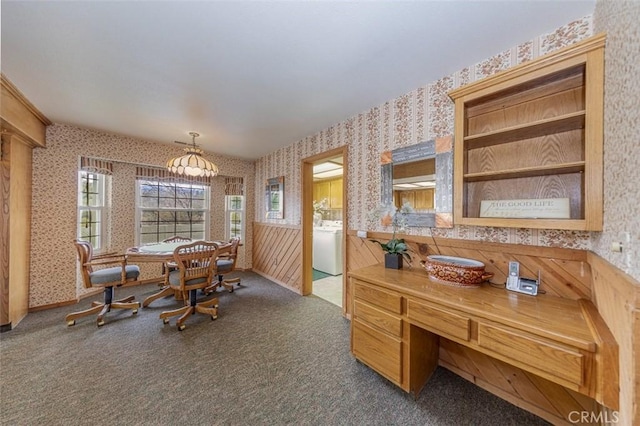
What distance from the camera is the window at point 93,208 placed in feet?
11.3

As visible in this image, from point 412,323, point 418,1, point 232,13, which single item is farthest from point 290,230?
point 418,1

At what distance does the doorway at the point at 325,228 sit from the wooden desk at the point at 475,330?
1087 millimetres

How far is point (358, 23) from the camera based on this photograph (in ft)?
4.65

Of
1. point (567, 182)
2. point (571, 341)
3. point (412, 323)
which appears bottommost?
point (412, 323)

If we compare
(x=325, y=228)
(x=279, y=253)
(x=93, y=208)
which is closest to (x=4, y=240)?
(x=93, y=208)

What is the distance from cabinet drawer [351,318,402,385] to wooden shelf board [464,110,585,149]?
1.56 meters

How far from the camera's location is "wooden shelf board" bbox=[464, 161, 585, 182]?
1.31 meters

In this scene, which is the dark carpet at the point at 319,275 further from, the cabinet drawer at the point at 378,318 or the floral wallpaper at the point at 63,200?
the floral wallpaper at the point at 63,200

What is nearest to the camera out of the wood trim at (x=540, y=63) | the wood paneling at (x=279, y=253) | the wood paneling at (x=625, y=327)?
the wood paneling at (x=625, y=327)

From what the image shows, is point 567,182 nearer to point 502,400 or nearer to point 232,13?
point 502,400

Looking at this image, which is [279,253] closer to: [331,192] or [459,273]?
[331,192]

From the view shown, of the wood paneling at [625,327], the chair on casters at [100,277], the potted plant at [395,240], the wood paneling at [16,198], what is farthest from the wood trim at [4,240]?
the wood paneling at [625,327]

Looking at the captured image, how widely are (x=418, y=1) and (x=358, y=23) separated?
0.34 meters

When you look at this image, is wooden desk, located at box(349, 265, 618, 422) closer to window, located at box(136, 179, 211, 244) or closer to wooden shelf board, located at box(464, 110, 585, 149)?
wooden shelf board, located at box(464, 110, 585, 149)
